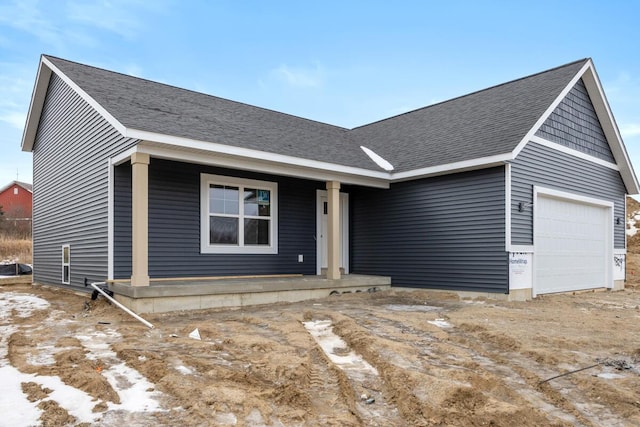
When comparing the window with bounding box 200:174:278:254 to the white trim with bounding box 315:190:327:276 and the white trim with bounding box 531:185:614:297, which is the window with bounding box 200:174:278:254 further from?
the white trim with bounding box 531:185:614:297

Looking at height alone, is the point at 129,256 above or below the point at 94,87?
below

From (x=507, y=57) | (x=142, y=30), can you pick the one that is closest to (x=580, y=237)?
(x=507, y=57)

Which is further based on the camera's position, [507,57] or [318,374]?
[507,57]

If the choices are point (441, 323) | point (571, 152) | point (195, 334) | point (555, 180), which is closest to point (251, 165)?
point (195, 334)

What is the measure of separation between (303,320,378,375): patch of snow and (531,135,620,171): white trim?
21.3ft

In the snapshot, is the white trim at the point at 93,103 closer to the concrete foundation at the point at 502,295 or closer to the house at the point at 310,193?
the house at the point at 310,193

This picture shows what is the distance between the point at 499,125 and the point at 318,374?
7971 millimetres

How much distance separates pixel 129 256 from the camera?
8.64 metres

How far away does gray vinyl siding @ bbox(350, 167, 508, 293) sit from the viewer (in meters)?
9.47

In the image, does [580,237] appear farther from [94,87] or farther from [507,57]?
[94,87]

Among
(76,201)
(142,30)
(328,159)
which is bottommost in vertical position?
(76,201)

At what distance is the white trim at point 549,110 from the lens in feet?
30.1

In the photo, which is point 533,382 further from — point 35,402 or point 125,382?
point 35,402

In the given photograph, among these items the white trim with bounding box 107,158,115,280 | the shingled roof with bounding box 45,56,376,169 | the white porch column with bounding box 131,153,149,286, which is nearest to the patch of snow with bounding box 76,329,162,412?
the white porch column with bounding box 131,153,149,286
